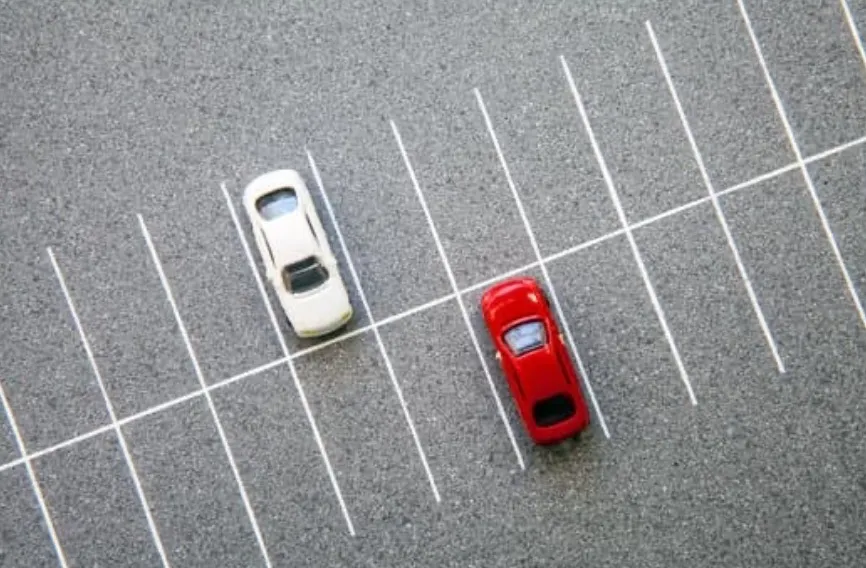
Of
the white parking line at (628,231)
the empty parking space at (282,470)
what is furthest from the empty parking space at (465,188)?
the empty parking space at (282,470)

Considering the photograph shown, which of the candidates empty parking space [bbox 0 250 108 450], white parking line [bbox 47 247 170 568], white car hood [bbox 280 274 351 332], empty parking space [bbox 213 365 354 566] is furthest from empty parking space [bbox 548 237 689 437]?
empty parking space [bbox 0 250 108 450]

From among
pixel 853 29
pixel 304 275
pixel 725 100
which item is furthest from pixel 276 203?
pixel 853 29

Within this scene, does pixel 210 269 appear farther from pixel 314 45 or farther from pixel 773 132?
pixel 773 132

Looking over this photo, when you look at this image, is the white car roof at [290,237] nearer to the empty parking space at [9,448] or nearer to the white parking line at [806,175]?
the empty parking space at [9,448]

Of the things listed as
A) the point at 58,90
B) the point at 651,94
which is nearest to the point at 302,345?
the point at 58,90

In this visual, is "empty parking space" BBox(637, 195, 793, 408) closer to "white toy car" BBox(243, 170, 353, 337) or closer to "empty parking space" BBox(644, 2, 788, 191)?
"empty parking space" BBox(644, 2, 788, 191)
